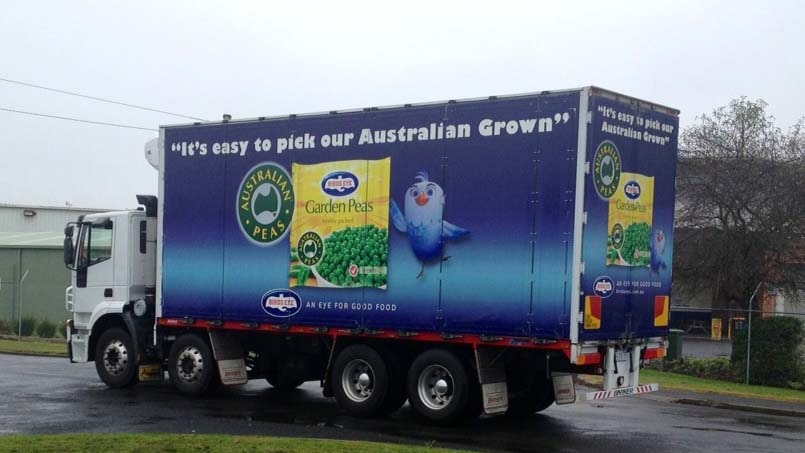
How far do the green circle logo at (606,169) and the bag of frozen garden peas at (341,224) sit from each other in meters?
2.80

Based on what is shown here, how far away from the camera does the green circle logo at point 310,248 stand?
47.4 ft

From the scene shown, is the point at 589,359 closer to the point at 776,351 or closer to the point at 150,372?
the point at 150,372

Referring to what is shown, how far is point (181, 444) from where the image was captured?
10414 millimetres

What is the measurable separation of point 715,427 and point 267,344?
6617mm

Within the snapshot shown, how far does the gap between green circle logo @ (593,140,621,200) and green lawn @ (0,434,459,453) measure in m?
3.78

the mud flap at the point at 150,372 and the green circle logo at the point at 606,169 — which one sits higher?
Answer: the green circle logo at the point at 606,169

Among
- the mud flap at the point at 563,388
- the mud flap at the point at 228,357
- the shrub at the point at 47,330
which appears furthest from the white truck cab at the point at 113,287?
the shrub at the point at 47,330

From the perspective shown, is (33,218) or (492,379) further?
(33,218)

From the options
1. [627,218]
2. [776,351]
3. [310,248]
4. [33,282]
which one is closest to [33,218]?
[33,282]

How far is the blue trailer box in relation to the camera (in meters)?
12.5

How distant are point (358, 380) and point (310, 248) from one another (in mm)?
1921

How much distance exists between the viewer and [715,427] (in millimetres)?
14242

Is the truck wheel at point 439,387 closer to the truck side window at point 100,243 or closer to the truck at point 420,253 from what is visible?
the truck at point 420,253

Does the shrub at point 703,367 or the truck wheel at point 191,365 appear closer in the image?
the truck wheel at point 191,365
